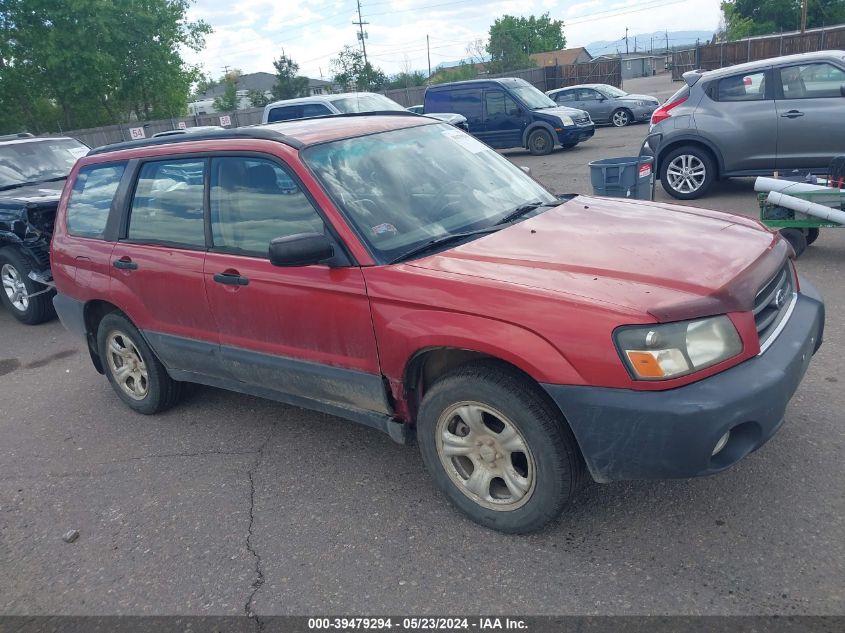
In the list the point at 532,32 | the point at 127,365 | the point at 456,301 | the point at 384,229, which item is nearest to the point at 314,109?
the point at 127,365

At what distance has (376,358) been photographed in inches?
128

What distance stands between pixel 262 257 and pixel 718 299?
2.22 metres

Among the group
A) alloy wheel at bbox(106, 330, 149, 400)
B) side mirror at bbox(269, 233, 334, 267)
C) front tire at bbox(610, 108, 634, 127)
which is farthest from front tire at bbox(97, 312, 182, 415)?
front tire at bbox(610, 108, 634, 127)

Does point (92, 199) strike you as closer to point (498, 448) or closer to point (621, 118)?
point (498, 448)

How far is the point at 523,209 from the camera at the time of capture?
12.5ft

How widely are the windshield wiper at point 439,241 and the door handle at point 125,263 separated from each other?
6.58 ft

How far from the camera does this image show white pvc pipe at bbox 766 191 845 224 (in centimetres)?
586

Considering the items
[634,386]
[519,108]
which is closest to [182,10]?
[519,108]

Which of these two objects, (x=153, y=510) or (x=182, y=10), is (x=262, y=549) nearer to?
(x=153, y=510)

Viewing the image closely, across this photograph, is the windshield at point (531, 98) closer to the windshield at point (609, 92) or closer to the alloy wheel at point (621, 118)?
the alloy wheel at point (621, 118)

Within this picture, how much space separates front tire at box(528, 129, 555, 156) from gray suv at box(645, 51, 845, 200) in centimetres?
728

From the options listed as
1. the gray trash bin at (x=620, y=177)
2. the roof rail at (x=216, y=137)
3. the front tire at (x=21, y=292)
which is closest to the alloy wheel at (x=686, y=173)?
the gray trash bin at (x=620, y=177)

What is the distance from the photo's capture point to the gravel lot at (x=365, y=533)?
107 inches

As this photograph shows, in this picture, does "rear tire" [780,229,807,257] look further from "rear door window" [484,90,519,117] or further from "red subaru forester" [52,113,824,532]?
"rear door window" [484,90,519,117]
